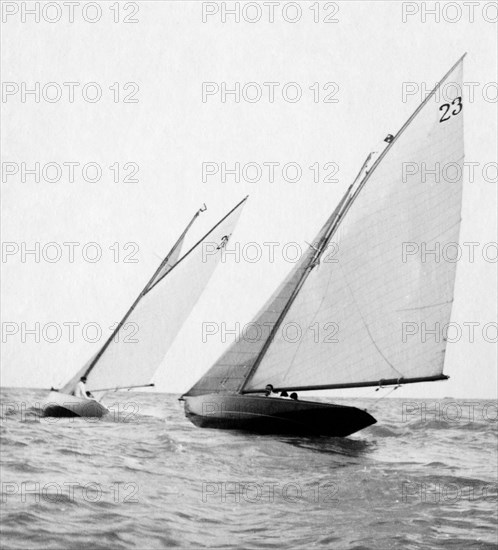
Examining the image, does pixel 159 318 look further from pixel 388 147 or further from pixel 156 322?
pixel 388 147

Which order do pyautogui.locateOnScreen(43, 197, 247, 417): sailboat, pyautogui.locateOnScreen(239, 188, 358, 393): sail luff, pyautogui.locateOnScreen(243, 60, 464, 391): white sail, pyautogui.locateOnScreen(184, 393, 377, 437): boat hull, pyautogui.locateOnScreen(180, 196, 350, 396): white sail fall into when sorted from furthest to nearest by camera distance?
pyautogui.locateOnScreen(43, 197, 247, 417): sailboat
pyautogui.locateOnScreen(180, 196, 350, 396): white sail
pyautogui.locateOnScreen(239, 188, 358, 393): sail luff
pyautogui.locateOnScreen(184, 393, 377, 437): boat hull
pyautogui.locateOnScreen(243, 60, 464, 391): white sail

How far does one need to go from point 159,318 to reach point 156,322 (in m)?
0.20

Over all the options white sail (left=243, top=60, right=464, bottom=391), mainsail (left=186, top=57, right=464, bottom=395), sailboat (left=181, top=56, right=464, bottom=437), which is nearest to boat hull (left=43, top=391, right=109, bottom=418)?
sailboat (left=181, top=56, right=464, bottom=437)

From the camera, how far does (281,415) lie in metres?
21.1

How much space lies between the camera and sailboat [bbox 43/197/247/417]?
90.6 ft

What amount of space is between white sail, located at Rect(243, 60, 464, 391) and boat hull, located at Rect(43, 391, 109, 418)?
9051 mm

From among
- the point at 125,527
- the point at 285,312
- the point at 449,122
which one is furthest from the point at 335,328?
the point at 125,527

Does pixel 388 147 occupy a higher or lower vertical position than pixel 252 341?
higher

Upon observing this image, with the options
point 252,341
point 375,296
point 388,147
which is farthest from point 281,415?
point 388,147

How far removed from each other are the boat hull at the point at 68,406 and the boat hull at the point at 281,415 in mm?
6649

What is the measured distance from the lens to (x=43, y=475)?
1131 centimetres

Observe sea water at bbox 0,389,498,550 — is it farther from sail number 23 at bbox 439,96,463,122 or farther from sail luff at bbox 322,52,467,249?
sail number 23 at bbox 439,96,463,122

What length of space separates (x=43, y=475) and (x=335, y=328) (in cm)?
1154

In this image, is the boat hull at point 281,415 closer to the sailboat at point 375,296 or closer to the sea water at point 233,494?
the sailboat at point 375,296
